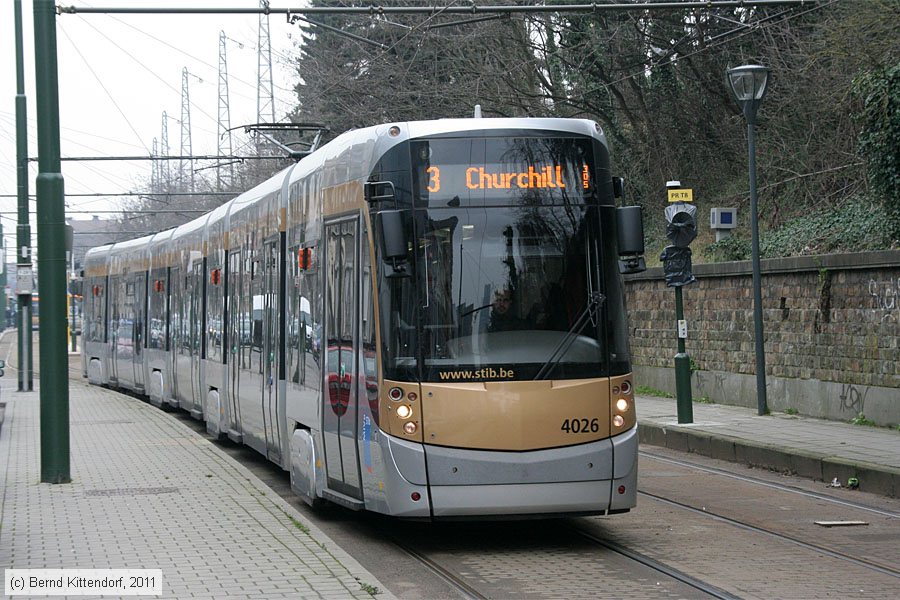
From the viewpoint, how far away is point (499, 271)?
9.63 meters

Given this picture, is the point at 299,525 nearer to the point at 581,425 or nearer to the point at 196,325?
the point at 581,425

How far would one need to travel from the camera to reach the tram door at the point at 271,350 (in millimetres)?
13719

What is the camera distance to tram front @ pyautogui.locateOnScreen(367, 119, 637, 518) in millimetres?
9430

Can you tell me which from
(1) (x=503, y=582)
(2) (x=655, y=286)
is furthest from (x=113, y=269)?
(1) (x=503, y=582)

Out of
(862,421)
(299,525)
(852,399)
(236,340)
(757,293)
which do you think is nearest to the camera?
(299,525)

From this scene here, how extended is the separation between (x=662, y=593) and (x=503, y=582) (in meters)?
1.03

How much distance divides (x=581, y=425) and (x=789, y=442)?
7033 millimetres

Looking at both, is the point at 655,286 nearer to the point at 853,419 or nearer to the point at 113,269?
the point at 853,419

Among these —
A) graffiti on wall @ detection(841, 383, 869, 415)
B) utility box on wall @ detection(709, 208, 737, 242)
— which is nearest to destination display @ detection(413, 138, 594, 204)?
graffiti on wall @ detection(841, 383, 869, 415)

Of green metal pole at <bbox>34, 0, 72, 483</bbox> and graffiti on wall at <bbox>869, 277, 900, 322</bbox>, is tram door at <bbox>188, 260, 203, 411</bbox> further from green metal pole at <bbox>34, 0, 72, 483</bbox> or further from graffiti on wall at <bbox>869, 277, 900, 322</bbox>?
graffiti on wall at <bbox>869, 277, 900, 322</bbox>

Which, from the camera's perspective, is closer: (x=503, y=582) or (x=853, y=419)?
(x=503, y=582)

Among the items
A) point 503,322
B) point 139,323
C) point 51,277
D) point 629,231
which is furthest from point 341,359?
point 139,323

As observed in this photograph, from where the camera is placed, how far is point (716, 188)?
102 feet

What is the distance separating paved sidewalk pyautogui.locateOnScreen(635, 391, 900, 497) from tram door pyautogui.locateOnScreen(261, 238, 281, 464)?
18.1 ft
